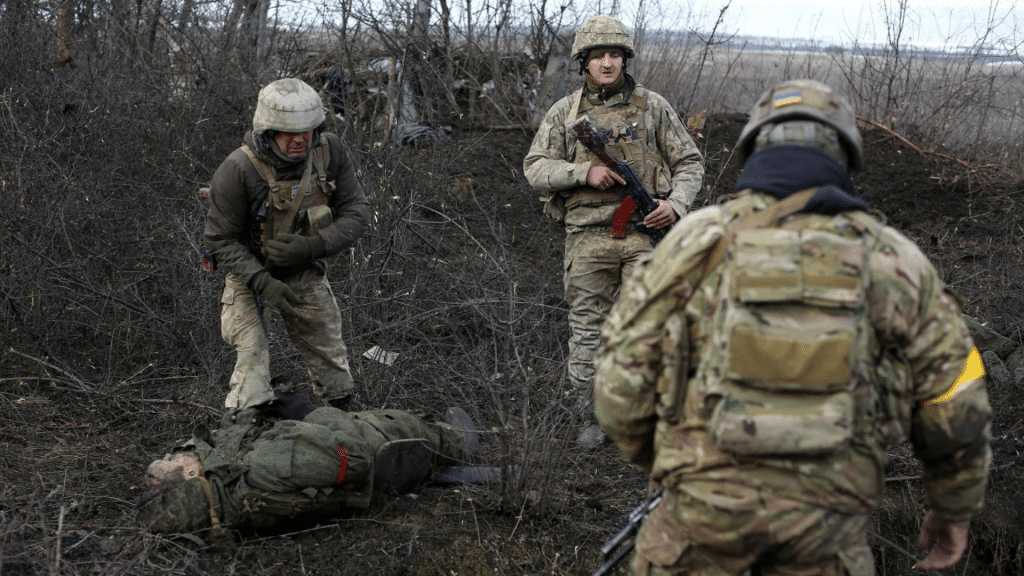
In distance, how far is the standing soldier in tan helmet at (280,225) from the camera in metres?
4.26

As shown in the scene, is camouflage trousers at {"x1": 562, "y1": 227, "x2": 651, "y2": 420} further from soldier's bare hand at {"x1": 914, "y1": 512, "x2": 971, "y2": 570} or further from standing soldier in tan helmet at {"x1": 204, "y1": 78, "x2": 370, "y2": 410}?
soldier's bare hand at {"x1": 914, "y1": 512, "x2": 971, "y2": 570}

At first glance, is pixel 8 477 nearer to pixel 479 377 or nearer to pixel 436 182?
pixel 479 377

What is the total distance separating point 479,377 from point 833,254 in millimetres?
2355

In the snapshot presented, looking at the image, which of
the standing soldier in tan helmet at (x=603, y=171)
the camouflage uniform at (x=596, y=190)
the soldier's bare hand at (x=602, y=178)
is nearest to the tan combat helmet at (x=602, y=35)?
the standing soldier in tan helmet at (x=603, y=171)

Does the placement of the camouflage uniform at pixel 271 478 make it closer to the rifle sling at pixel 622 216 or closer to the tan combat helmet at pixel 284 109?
the tan combat helmet at pixel 284 109

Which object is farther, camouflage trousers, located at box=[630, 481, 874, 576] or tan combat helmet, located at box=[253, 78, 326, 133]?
tan combat helmet, located at box=[253, 78, 326, 133]

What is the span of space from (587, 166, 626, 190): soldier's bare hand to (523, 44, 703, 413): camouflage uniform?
5 cm

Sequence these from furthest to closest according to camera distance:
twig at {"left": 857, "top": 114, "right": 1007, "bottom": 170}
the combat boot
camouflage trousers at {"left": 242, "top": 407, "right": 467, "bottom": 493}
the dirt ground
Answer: twig at {"left": 857, "top": 114, "right": 1007, "bottom": 170} → the combat boot → camouflage trousers at {"left": 242, "top": 407, "right": 467, "bottom": 493} → the dirt ground

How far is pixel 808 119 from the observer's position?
2160 millimetres

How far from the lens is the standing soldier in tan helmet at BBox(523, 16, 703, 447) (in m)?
4.90

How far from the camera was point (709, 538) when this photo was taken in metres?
2.12

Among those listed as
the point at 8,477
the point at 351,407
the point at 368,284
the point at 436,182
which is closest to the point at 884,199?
the point at 436,182

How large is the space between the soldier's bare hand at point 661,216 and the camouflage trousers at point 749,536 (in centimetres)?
277

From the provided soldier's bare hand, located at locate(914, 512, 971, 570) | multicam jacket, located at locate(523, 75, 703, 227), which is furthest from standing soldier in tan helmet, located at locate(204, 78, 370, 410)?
soldier's bare hand, located at locate(914, 512, 971, 570)
